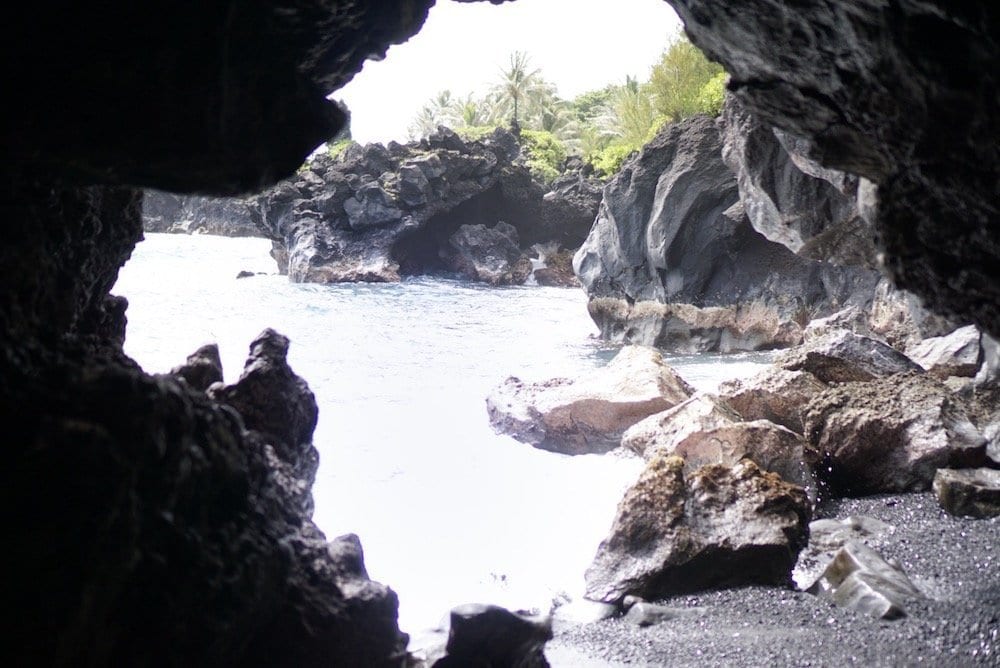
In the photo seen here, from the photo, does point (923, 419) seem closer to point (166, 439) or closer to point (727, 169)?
point (166, 439)

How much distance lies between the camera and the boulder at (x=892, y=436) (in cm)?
721

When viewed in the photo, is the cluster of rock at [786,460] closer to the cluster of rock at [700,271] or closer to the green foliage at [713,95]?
the cluster of rock at [700,271]

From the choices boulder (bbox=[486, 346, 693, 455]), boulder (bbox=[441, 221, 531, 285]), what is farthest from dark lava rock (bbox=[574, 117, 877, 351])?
boulder (bbox=[441, 221, 531, 285])

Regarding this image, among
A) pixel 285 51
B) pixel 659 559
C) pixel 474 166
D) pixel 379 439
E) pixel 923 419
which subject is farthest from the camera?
pixel 474 166

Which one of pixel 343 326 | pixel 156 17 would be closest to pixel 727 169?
pixel 343 326

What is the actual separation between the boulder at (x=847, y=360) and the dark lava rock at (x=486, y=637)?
7253 millimetres

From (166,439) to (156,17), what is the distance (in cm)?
140

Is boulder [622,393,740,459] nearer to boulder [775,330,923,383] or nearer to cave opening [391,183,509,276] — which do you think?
boulder [775,330,923,383]

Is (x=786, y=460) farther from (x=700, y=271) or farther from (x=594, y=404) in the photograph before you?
(x=700, y=271)

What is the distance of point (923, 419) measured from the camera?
7418 mm

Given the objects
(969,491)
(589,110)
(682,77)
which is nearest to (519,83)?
(589,110)

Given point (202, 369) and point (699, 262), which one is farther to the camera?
point (699, 262)

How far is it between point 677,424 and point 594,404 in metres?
2.65

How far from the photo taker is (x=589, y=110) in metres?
57.1
